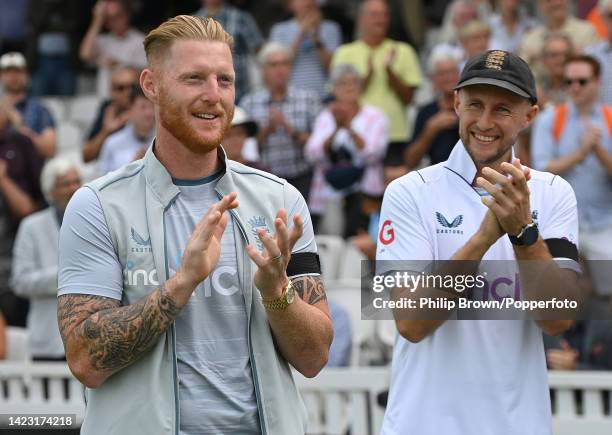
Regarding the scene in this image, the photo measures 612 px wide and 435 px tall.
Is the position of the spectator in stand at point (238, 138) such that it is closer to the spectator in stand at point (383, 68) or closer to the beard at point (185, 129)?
the spectator in stand at point (383, 68)

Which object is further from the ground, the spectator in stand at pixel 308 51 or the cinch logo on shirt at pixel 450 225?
the spectator in stand at pixel 308 51

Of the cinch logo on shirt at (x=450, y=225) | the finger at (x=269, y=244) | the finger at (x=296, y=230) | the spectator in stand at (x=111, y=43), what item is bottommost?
the finger at (x=269, y=244)

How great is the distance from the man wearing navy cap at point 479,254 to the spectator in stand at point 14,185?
689 centimetres

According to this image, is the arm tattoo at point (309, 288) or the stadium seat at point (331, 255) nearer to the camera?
the arm tattoo at point (309, 288)

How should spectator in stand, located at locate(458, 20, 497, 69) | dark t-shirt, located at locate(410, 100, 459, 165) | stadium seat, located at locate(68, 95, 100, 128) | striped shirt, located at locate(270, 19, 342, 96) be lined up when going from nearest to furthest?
dark t-shirt, located at locate(410, 100, 459, 165)
spectator in stand, located at locate(458, 20, 497, 69)
striped shirt, located at locate(270, 19, 342, 96)
stadium seat, located at locate(68, 95, 100, 128)

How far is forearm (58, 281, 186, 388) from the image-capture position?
3.18 m

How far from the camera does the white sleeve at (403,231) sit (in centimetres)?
394

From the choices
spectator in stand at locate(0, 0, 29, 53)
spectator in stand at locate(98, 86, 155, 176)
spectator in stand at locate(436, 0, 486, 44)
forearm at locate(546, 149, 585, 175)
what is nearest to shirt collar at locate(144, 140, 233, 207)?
forearm at locate(546, 149, 585, 175)

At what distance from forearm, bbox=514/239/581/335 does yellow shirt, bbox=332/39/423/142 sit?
21.5ft

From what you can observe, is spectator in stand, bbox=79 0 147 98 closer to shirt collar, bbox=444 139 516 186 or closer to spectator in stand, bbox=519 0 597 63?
spectator in stand, bbox=519 0 597 63

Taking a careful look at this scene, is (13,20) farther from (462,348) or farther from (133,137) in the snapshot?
(462,348)

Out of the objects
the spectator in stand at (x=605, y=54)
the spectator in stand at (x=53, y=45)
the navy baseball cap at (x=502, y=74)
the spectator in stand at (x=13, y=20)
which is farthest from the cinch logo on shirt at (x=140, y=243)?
the spectator in stand at (x=13, y=20)

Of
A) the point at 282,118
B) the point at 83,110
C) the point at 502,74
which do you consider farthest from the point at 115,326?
the point at 83,110

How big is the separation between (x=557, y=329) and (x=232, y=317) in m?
1.19
